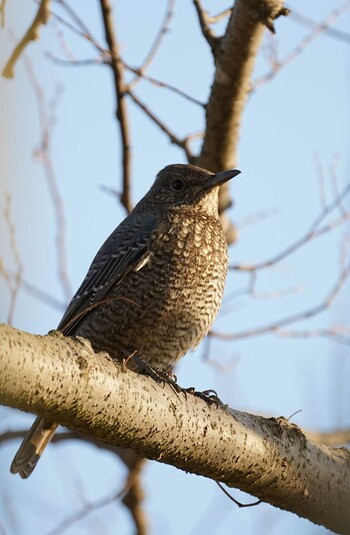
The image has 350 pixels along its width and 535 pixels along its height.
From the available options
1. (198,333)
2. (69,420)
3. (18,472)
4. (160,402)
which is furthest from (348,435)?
(69,420)

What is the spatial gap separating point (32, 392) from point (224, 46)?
2954mm

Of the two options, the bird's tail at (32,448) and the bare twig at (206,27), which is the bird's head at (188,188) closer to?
the bare twig at (206,27)

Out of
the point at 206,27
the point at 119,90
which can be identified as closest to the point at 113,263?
the point at 119,90

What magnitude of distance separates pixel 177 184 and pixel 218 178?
1.13 ft

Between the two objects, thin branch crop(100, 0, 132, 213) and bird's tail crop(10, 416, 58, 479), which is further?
thin branch crop(100, 0, 132, 213)

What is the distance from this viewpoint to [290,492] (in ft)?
12.4

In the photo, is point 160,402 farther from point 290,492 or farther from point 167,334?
point 167,334

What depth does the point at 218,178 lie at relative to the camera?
5.45 metres

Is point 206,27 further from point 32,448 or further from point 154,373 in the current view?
point 32,448

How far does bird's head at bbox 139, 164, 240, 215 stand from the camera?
5.52m

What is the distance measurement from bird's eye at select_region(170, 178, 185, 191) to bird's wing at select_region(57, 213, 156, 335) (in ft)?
1.13

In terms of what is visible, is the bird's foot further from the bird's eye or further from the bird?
the bird's eye

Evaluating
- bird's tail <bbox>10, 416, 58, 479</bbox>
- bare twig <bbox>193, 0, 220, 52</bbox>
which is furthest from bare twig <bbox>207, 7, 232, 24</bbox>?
bird's tail <bbox>10, 416, 58, 479</bbox>

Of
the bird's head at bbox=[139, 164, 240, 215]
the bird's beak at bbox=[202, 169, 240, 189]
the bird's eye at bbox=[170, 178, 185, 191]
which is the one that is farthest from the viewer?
the bird's eye at bbox=[170, 178, 185, 191]
